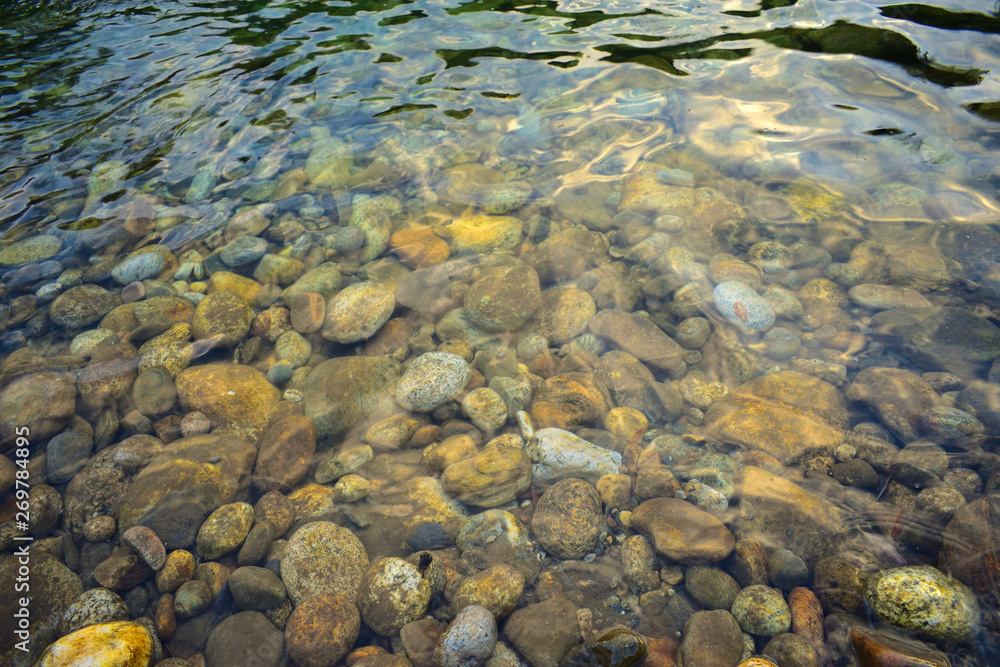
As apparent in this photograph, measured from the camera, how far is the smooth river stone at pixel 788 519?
260 cm

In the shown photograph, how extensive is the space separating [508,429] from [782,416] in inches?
70.7

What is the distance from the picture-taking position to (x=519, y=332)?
397 centimetres

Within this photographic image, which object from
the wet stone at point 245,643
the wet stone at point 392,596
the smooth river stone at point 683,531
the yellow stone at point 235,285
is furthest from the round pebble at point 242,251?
the smooth river stone at point 683,531

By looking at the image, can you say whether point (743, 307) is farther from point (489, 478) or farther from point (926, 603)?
point (489, 478)

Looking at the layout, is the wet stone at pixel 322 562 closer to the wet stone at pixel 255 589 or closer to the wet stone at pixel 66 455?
the wet stone at pixel 255 589

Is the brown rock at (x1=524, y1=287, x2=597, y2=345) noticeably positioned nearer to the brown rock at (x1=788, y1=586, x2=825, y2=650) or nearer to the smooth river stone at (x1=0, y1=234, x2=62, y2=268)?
the brown rock at (x1=788, y1=586, x2=825, y2=650)

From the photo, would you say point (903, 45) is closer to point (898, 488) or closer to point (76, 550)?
point (898, 488)

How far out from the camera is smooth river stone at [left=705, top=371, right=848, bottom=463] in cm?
307

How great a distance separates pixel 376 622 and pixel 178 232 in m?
4.37

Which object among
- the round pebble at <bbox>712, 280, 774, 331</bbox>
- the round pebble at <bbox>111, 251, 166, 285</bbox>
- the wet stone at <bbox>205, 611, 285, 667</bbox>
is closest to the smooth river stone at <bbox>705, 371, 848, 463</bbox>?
the round pebble at <bbox>712, 280, 774, 331</bbox>

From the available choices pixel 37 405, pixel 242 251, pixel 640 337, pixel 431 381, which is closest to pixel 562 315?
pixel 640 337

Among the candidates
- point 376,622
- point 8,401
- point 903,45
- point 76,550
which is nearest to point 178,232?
point 8,401

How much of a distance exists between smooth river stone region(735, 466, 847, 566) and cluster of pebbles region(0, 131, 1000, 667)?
2 cm

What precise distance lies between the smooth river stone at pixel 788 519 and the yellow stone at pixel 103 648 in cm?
306
